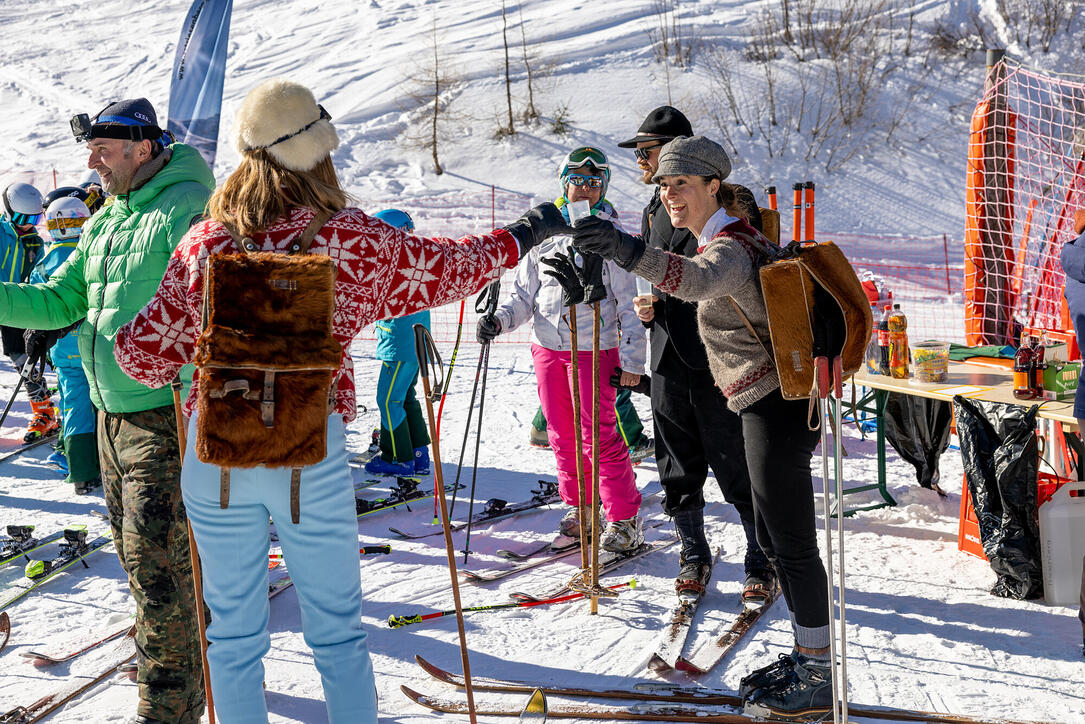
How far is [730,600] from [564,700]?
45.0 inches

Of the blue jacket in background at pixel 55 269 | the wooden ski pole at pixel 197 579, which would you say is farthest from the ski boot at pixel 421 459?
the wooden ski pole at pixel 197 579

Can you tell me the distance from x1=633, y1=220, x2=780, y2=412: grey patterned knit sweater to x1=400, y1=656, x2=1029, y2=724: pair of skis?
1.06m

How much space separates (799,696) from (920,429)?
8.23ft

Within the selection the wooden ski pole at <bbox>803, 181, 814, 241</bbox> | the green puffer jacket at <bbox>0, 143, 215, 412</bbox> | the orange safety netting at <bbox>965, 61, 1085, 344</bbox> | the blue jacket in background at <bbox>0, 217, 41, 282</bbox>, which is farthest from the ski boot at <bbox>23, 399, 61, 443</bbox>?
the orange safety netting at <bbox>965, 61, 1085, 344</bbox>

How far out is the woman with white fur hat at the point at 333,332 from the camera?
229 cm

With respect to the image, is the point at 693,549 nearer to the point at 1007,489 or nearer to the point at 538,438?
the point at 1007,489

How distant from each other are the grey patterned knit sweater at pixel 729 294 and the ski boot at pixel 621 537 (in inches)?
62.0

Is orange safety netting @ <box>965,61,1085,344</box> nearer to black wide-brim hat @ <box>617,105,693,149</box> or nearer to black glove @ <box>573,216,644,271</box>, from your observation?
black wide-brim hat @ <box>617,105,693,149</box>

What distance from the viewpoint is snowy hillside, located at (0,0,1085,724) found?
3631mm

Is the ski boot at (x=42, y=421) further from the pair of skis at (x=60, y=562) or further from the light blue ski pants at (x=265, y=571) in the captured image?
the light blue ski pants at (x=265, y=571)

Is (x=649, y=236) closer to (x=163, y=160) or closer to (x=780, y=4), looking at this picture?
(x=163, y=160)

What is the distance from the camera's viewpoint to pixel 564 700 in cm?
336

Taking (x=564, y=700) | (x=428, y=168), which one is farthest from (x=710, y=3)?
(x=564, y=700)

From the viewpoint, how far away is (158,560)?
300 cm
